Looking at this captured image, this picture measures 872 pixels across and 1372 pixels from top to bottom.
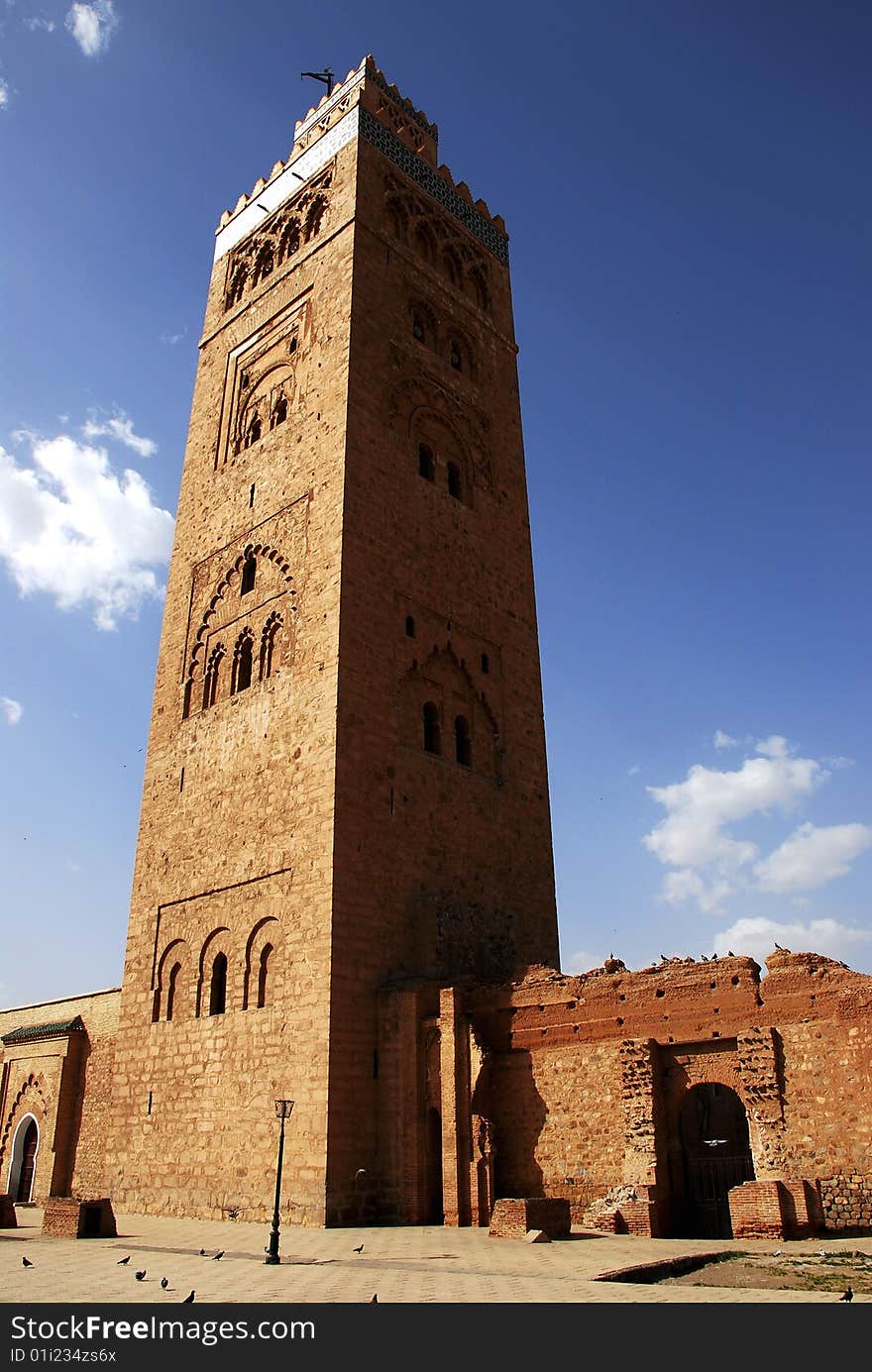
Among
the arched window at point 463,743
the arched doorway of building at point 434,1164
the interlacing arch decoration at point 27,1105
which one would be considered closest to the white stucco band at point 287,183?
the arched window at point 463,743

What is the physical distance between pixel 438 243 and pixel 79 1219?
20878 millimetres

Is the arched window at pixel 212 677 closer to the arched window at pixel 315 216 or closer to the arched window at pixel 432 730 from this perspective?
the arched window at pixel 432 730

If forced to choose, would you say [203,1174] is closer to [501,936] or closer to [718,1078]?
[501,936]

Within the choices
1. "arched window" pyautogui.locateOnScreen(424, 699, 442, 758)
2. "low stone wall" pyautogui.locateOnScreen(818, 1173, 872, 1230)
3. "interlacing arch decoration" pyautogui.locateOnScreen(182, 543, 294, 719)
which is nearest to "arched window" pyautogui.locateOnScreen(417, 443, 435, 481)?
"interlacing arch decoration" pyautogui.locateOnScreen(182, 543, 294, 719)

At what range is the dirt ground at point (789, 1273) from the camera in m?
7.62

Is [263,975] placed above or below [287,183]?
below

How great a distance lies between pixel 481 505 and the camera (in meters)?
21.5

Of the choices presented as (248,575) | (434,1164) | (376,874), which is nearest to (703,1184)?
(434,1164)

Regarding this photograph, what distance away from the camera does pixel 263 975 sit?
15445 mm

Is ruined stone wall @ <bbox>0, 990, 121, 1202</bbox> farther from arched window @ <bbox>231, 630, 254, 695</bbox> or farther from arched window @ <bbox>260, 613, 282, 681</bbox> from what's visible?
arched window @ <bbox>260, 613, 282, 681</bbox>

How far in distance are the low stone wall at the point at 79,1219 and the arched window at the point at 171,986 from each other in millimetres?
4770

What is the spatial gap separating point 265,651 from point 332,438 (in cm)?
415

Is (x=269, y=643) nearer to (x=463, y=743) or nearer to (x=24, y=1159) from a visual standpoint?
(x=463, y=743)
